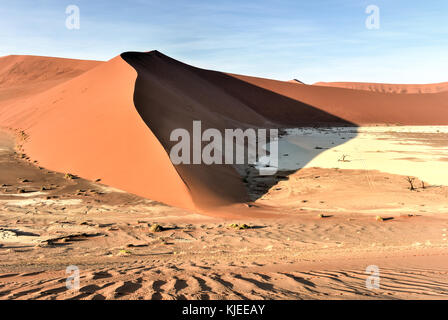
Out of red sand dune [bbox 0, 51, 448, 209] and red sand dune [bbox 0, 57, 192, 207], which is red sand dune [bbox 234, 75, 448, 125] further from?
red sand dune [bbox 0, 57, 192, 207]

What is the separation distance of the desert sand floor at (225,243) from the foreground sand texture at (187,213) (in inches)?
1.3

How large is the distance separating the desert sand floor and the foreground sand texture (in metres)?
0.03

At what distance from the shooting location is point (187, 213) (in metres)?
10.3

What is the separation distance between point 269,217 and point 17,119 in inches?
969

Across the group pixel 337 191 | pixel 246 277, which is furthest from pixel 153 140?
pixel 246 277

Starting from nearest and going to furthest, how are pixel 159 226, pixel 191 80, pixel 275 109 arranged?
pixel 159 226, pixel 191 80, pixel 275 109

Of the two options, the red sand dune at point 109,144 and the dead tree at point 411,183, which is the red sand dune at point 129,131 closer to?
the red sand dune at point 109,144

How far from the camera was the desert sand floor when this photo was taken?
4586 millimetres

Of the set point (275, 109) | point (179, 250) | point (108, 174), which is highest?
point (275, 109)

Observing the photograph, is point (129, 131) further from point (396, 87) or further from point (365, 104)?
point (396, 87)

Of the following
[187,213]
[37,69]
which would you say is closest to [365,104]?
[37,69]

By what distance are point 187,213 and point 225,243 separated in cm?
288
